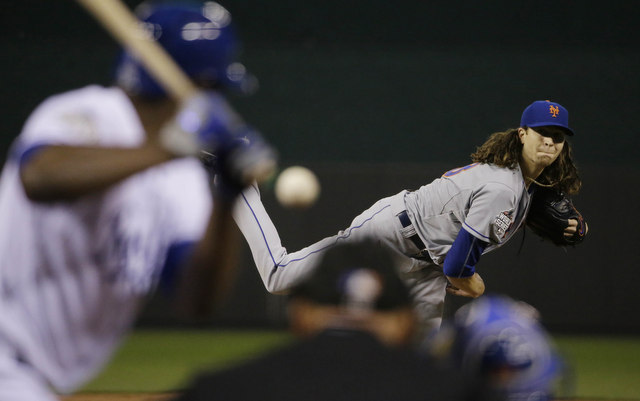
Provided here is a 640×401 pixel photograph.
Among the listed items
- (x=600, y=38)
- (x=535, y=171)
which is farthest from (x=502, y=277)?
(x=535, y=171)

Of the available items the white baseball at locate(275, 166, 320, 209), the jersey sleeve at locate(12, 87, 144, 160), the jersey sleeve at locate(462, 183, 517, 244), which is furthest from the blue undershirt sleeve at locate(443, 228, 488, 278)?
the jersey sleeve at locate(12, 87, 144, 160)

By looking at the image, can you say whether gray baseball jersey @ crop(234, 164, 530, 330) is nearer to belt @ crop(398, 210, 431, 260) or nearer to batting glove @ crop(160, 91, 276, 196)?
belt @ crop(398, 210, 431, 260)

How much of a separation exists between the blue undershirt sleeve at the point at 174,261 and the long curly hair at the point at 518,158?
8.82ft

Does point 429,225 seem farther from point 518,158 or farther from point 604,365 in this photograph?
point 604,365

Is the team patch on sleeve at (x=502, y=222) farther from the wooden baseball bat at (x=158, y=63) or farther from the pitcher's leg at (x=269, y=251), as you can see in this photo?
the wooden baseball bat at (x=158, y=63)

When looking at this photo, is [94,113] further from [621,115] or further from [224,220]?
[621,115]

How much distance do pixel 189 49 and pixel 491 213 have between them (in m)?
2.63

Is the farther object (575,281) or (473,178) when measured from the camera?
(575,281)

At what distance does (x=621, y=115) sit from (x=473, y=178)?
717 centimetres

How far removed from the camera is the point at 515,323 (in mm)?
→ 2123

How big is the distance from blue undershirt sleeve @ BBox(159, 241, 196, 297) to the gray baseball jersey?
7.41ft

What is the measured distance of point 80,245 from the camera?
1870 millimetres

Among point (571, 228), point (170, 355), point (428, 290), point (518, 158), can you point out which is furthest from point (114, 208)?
point (170, 355)

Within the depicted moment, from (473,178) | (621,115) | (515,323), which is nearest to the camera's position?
(515,323)
